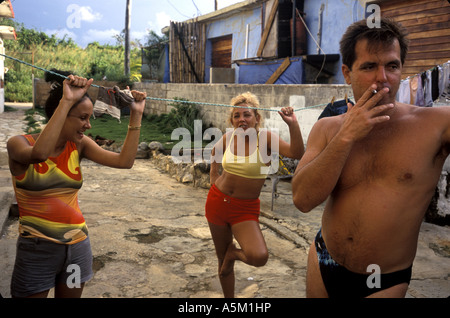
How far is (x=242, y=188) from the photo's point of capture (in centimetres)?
337

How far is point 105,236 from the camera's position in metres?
4.91

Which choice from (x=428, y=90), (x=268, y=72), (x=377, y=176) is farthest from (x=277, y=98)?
(x=377, y=176)

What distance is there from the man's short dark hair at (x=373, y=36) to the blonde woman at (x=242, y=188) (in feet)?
4.10

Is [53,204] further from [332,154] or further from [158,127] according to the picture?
[158,127]

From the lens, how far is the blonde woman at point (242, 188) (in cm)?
318

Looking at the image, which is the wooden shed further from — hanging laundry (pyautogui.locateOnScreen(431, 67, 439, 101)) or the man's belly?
the man's belly

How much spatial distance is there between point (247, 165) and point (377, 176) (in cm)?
178

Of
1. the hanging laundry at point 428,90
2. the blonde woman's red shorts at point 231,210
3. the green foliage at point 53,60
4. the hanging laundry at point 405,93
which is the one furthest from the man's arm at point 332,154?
the green foliage at point 53,60

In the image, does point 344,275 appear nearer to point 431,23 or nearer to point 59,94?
point 59,94

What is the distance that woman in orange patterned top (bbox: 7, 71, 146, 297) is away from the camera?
7.18 feet

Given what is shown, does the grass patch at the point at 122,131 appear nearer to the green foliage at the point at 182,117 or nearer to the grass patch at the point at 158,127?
the grass patch at the point at 158,127

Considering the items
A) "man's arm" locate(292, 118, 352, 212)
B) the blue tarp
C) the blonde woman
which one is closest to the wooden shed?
the blue tarp

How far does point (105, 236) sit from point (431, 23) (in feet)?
22.3

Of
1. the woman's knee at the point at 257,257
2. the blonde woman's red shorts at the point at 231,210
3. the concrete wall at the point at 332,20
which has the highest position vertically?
the concrete wall at the point at 332,20
